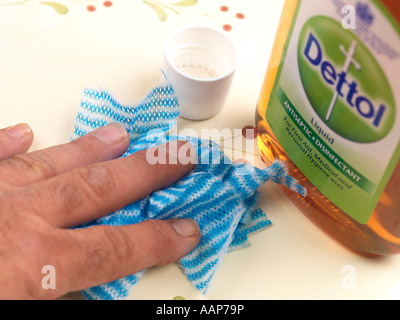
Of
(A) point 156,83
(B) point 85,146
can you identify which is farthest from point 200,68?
(B) point 85,146

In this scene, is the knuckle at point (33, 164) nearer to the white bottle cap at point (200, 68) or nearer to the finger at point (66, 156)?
the finger at point (66, 156)

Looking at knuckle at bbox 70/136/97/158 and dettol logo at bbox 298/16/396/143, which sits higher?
dettol logo at bbox 298/16/396/143

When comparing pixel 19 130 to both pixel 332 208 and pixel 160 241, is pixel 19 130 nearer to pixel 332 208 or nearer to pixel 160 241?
pixel 160 241

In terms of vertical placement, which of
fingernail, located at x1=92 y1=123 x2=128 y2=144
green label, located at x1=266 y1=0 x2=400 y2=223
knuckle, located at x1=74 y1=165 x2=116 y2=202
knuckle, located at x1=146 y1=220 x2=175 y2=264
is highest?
green label, located at x1=266 y1=0 x2=400 y2=223

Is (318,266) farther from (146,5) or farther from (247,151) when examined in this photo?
(146,5)

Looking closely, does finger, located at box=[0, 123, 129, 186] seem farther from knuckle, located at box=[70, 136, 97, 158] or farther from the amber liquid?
the amber liquid

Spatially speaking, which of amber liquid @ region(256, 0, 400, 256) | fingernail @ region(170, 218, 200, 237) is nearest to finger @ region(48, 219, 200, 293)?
fingernail @ region(170, 218, 200, 237)

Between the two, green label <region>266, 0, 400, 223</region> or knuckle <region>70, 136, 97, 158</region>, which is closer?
green label <region>266, 0, 400, 223</region>
